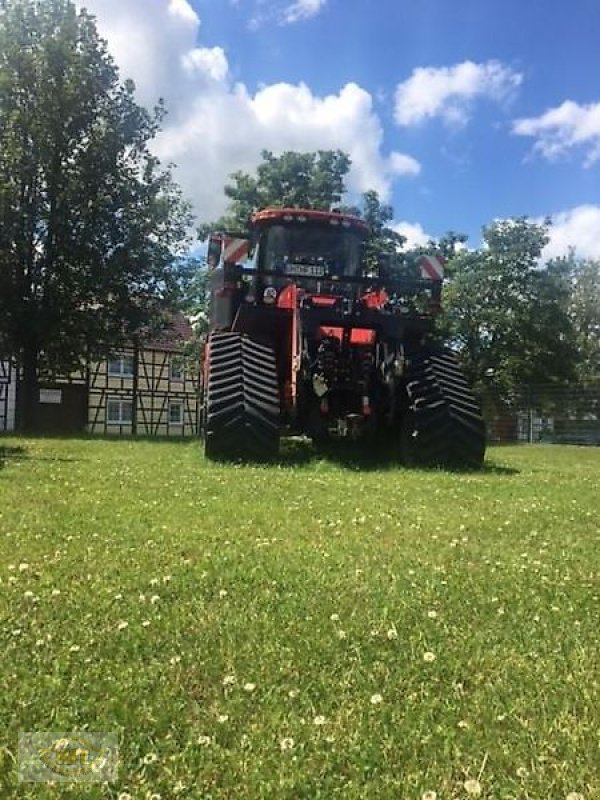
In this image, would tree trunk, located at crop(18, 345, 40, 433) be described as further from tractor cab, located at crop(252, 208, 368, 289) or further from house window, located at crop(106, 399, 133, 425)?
house window, located at crop(106, 399, 133, 425)

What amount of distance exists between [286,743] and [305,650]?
2.57 feet

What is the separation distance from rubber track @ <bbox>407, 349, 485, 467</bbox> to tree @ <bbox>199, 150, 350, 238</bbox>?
87.6 feet

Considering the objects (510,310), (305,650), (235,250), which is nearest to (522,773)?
(305,650)

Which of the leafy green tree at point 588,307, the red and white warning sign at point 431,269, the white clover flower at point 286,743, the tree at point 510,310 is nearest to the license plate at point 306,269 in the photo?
the red and white warning sign at point 431,269

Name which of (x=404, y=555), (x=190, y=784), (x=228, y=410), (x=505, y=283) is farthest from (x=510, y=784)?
(x=505, y=283)

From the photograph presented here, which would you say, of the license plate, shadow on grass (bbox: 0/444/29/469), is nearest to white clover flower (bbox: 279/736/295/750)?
shadow on grass (bbox: 0/444/29/469)

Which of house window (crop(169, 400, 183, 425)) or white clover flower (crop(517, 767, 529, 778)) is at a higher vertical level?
house window (crop(169, 400, 183, 425))

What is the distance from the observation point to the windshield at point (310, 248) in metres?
13.1

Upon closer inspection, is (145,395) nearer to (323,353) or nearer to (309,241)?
(309,241)

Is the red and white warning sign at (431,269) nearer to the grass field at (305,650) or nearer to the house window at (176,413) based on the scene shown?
the grass field at (305,650)

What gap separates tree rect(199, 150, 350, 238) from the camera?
122 ft

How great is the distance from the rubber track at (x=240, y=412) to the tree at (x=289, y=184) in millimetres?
26488

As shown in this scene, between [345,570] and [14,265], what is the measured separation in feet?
83.5

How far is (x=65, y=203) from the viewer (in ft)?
91.4
